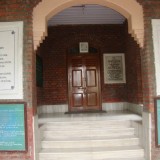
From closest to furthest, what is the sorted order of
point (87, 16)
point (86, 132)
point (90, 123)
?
point (86, 132) < point (90, 123) < point (87, 16)

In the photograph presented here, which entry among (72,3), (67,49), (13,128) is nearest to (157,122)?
(13,128)

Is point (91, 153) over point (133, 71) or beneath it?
beneath

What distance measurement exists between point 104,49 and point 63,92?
2169mm

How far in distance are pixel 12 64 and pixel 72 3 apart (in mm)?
1775

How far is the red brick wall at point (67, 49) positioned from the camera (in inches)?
331

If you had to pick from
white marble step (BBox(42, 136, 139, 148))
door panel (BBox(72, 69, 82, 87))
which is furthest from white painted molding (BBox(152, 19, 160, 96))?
door panel (BBox(72, 69, 82, 87))

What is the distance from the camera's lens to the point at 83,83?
8.52 metres

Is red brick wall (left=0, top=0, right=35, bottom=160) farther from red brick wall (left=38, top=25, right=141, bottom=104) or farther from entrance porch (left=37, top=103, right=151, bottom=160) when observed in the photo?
red brick wall (left=38, top=25, right=141, bottom=104)

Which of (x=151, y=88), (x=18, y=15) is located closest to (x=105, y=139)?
(x=151, y=88)

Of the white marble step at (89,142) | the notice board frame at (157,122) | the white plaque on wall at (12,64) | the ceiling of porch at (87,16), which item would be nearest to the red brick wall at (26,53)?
the white plaque on wall at (12,64)

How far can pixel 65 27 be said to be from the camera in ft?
27.9

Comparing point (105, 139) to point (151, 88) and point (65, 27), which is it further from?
point (65, 27)

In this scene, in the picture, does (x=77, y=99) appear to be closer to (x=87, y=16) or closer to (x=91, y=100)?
(x=91, y=100)

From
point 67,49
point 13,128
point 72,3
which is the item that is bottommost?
point 13,128
